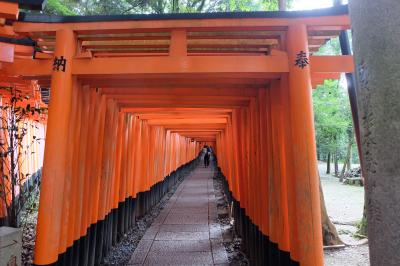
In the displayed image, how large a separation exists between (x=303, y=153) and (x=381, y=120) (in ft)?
5.52

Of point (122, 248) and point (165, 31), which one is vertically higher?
Result: point (165, 31)

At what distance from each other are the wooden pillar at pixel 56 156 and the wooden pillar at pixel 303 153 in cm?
240

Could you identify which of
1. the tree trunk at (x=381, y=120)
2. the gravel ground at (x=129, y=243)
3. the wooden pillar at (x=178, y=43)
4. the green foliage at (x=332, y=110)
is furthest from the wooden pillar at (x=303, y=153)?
the green foliage at (x=332, y=110)

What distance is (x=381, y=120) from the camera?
109cm

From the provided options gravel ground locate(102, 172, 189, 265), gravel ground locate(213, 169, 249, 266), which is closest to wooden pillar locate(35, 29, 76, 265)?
gravel ground locate(102, 172, 189, 265)

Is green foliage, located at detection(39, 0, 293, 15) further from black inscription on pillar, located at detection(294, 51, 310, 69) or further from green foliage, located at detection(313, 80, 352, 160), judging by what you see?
green foliage, located at detection(313, 80, 352, 160)

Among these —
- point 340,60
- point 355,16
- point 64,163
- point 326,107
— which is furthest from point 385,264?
point 326,107

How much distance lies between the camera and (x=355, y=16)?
1229 mm

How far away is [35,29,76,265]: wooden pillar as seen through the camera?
2.80 metres

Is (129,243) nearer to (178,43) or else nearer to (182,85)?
(182,85)

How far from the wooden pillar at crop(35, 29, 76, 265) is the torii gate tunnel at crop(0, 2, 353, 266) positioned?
0.01 meters

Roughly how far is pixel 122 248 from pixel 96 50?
3881 millimetres

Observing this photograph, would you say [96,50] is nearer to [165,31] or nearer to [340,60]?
[165,31]

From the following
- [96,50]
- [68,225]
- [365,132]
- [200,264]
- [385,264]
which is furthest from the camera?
[200,264]
